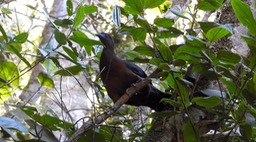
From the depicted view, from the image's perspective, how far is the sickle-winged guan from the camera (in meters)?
1.88

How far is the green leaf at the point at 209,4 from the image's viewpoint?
4.16 ft

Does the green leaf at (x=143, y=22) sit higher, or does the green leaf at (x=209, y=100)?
the green leaf at (x=143, y=22)

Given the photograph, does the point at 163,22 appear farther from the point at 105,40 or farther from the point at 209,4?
the point at 105,40

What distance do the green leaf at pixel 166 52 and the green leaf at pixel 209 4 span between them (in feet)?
0.77

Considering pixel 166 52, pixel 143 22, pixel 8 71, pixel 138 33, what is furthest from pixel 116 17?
pixel 8 71

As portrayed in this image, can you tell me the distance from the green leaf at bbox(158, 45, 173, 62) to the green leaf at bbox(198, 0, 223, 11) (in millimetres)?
236

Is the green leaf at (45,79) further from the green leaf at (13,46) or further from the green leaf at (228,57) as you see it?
the green leaf at (228,57)

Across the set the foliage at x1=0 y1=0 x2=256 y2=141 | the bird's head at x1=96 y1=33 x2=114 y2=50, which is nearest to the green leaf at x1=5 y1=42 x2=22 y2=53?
the foliage at x1=0 y1=0 x2=256 y2=141

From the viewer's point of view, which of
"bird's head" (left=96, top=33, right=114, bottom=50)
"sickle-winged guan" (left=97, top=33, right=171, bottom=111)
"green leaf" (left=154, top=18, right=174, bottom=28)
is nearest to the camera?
"green leaf" (left=154, top=18, right=174, bottom=28)

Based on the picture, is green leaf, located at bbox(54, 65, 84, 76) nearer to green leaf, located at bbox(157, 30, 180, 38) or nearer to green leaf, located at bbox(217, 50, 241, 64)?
green leaf, located at bbox(157, 30, 180, 38)

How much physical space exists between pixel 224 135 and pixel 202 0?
1.54 feet

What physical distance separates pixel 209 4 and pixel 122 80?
31.6 inches

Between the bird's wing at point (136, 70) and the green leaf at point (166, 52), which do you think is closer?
the green leaf at point (166, 52)

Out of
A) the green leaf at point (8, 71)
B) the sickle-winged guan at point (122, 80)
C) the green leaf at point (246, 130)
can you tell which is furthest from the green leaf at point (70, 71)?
the green leaf at point (246, 130)
